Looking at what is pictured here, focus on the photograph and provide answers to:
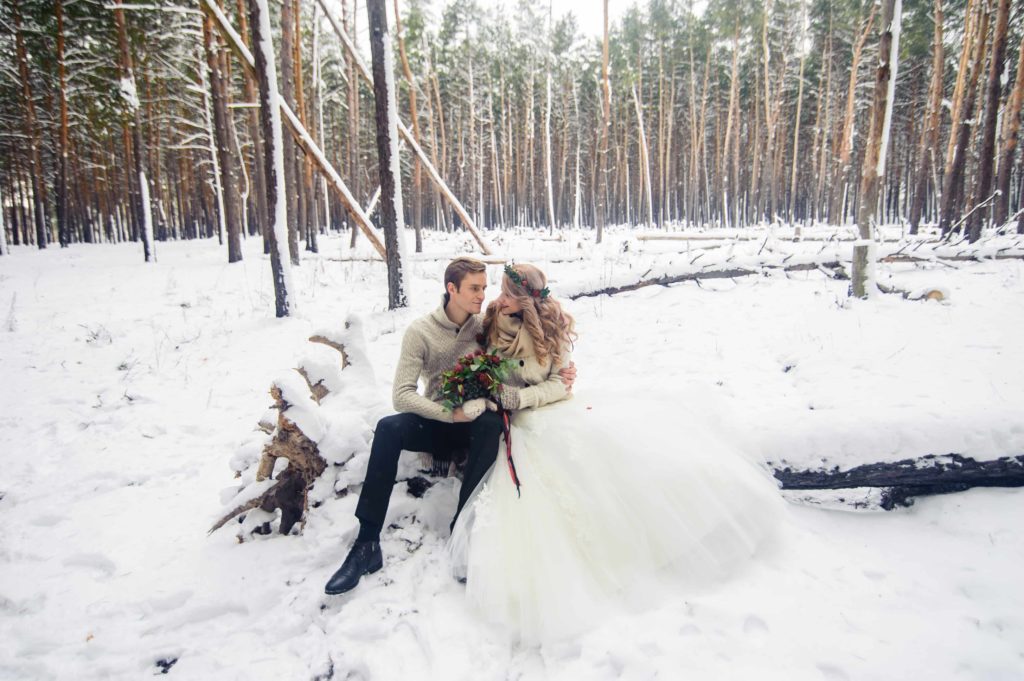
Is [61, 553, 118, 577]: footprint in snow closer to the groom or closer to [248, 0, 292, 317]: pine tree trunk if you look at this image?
the groom

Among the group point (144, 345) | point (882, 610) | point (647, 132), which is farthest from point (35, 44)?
point (647, 132)

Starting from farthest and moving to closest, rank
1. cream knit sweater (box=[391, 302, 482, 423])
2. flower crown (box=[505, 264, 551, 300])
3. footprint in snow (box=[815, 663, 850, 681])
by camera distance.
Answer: flower crown (box=[505, 264, 551, 300]) → cream knit sweater (box=[391, 302, 482, 423]) → footprint in snow (box=[815, 663, 850, 681])

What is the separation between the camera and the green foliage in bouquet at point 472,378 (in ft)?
8.57

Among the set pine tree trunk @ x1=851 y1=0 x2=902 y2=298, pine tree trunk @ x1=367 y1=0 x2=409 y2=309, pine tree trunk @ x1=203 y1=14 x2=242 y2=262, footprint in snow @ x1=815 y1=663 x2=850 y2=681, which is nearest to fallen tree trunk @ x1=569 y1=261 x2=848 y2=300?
pine tree trunk @ x1=851 y1=0 x2=902 y2=298

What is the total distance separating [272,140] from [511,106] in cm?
2507

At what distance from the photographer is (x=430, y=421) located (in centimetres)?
287

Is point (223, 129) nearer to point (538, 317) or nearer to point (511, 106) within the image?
point (538, 317)

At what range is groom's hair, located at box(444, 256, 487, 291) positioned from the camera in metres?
2.85

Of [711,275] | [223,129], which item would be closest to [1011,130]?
[711,275]

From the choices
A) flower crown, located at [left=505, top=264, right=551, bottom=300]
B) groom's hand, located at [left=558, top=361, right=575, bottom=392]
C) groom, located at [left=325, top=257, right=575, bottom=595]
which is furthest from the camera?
groom's hand, located at [left=558, top=361, right=575, bottom=392]

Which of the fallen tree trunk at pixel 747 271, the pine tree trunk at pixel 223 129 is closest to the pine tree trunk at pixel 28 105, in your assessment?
the pine tree trunk at pixel 223 129

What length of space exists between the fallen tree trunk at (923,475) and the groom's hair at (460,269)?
223 cm

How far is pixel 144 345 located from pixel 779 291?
10.1m

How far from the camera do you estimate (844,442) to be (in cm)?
276
